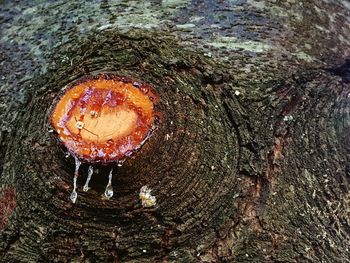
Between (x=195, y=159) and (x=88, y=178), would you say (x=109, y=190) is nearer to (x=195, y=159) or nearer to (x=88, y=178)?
(x=88, y=178)

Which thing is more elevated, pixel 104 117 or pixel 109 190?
pixel 104 117

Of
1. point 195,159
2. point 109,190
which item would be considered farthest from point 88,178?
point 195,159

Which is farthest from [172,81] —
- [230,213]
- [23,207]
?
[23,207]

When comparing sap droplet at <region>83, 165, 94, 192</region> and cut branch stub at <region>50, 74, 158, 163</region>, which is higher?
cut branch stub at <region>50, 74, 158, 163</region>

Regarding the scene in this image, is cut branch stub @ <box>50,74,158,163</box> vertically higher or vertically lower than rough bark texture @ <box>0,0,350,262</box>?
higher
